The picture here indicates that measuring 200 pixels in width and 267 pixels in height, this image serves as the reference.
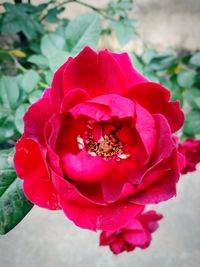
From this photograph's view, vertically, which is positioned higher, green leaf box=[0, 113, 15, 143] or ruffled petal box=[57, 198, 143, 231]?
ruffled petal box=[57, 198, 143, 231]

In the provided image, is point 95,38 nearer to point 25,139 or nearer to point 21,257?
point 25,139

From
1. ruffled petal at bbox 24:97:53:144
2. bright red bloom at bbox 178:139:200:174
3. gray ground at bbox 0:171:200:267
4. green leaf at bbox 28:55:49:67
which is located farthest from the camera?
gray ground at bbox 0:171:200:267

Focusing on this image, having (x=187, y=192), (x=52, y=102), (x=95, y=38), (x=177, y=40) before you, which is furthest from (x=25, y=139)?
(x=177, y=40)

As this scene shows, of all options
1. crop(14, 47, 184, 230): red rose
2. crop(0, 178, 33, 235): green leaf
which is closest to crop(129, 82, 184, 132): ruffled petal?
crop(14, 47, 184, 230): red rose

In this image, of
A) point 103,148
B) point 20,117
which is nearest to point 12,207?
point 103,148

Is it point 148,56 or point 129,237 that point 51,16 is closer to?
point 148,56

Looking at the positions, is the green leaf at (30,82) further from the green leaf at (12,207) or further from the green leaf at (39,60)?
the green leaf at (12,207)

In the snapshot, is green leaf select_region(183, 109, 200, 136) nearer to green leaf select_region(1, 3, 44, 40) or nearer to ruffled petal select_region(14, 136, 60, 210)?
green leaf select_region(1, 3, 44, 40)

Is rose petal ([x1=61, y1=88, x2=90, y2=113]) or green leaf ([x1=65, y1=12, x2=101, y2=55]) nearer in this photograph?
rose petal ([x1=61, y1=88, x2=90, y2=113])
